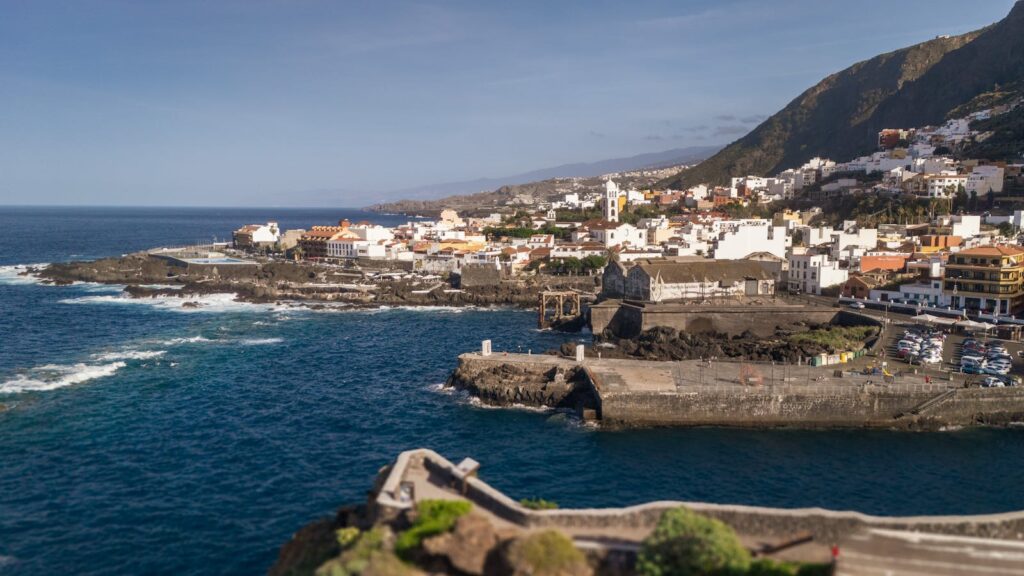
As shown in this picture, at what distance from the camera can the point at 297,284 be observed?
273 ft

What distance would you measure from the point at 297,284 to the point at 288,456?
5508cm

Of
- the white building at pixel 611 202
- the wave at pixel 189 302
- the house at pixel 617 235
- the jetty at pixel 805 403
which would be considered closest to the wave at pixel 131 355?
the wave at pixel 189 302

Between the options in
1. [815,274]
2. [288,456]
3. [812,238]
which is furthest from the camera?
[812,238]

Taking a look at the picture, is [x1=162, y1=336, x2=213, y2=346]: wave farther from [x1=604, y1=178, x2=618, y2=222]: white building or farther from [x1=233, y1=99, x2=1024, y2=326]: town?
[x1=604, y1=178, x2=618, y2=222]: white building

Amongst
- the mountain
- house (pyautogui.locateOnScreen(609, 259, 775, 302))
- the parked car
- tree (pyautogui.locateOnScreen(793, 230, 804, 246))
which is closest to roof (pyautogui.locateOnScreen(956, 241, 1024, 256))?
house (pyautogui.locateOnScreen(609, 259, 775, 302))

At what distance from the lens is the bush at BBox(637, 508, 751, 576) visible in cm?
1429

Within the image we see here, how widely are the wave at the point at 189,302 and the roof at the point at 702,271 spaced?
126ft

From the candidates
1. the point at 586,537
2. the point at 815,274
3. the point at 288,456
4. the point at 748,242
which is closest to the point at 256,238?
the point at 748,242

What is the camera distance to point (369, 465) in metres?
29.8

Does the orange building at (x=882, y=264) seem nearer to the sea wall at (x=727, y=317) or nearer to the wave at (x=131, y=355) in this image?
the sea wall at (x=727, y=317)

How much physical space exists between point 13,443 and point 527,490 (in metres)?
23.6

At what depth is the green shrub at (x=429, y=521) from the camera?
1559cm

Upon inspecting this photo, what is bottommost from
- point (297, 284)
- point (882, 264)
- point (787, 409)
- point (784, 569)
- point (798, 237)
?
point (787, 409)

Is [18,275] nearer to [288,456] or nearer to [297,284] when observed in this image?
[297,284]
